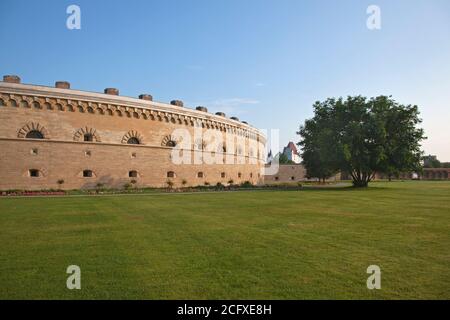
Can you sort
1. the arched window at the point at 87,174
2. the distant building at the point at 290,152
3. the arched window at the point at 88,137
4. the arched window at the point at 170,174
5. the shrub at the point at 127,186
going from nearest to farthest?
the arched window at the point at 87,174, the arched window at the point at 88,137, the shrub at the point at 127,186, the arched window at the point at 170,174, the distant building at the point at 290,152

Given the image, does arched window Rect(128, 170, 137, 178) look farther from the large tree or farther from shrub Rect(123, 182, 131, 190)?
the large tree

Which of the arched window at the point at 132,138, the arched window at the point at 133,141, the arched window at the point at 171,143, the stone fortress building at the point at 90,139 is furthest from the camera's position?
the arched window at the point at 171,143

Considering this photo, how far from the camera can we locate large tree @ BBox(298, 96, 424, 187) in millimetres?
33781

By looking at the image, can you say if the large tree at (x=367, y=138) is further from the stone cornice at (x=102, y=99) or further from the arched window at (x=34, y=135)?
the arched window at (x=34, y=135)

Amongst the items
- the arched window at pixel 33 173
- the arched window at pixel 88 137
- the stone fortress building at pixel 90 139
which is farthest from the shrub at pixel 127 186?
the arched window at pixel 33 173

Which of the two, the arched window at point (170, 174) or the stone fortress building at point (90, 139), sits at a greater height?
the stone fortress building at point (90, 139)

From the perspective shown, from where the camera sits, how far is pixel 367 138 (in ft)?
115

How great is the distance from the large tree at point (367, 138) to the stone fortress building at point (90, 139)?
50.8 feet

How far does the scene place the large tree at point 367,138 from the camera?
33.8 metres

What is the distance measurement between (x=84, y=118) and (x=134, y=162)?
6720 millimetres

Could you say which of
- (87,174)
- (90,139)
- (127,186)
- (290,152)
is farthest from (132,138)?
(290,152)
